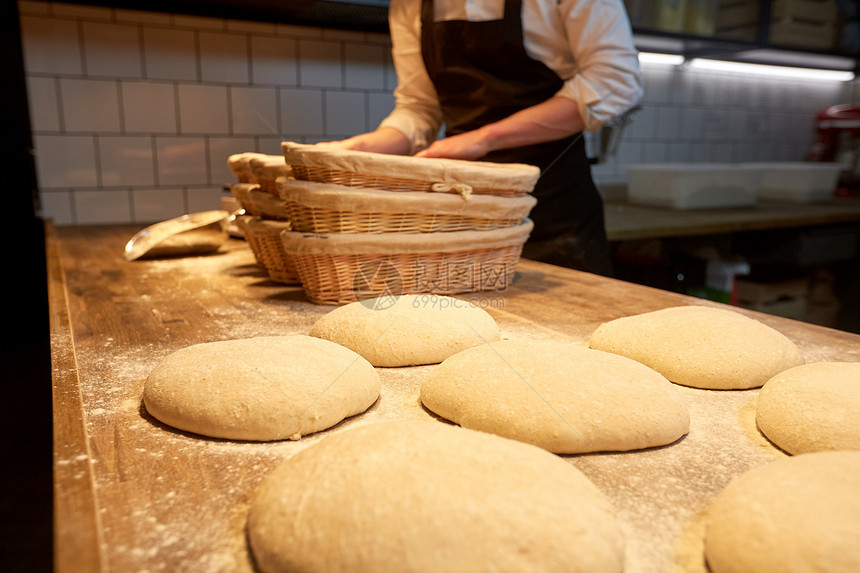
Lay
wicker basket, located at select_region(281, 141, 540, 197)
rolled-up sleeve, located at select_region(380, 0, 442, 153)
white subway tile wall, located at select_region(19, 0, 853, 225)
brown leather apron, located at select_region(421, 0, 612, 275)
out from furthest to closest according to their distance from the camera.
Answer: white subway tile wall, located at select_region(19, 0, 853, 225), rolled-up sleeve, located at select_region(380, 0, 442, 153), brown leather apron, located at select_region(421, 0, 612, 275), wicker basket, located at select_region(281, 141, 540, 197)

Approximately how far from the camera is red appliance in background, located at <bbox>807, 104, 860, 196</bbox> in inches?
140

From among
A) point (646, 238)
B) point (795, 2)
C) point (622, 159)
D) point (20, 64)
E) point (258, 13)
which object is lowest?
point (646, 238)

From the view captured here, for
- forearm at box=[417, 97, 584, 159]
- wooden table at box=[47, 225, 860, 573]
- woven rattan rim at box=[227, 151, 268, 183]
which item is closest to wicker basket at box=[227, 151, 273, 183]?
woven rattan rim at box=[227, 151, 268, 183]

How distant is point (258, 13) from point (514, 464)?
7.58ft

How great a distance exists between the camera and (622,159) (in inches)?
138

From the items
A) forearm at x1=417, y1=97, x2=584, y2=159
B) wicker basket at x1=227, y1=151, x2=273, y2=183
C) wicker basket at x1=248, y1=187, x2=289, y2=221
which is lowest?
wicker basket at x1=248, y1=187, x2=289, y2=221

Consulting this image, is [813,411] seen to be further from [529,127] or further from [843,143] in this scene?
[843,143]

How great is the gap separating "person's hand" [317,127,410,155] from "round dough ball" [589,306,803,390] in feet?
3.09

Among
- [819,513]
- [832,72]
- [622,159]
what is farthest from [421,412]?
[832,72]

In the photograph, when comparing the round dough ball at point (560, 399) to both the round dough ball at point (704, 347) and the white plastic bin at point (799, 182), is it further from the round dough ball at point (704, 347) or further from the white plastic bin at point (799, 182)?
the white plastic bin at point (799, 182)

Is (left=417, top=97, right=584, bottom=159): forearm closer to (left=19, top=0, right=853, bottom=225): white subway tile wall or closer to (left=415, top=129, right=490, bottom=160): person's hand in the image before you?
(left=415, top=129, right=490, bottom=160): person's hand

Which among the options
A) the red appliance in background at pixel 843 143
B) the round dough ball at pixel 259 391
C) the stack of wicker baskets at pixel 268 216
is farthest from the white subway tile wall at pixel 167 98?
the red appliance in background at pixel 843 143

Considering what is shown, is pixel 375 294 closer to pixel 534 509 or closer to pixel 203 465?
pixel 203 465

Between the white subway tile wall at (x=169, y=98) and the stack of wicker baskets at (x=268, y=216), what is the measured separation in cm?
114
